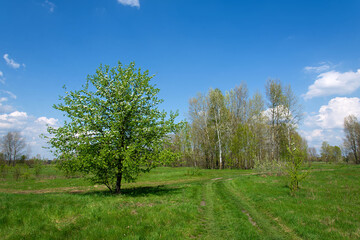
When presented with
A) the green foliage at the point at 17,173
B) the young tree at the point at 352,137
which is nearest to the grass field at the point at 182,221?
the green foliage at the point at 17,173

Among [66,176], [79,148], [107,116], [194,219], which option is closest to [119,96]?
[107,116]

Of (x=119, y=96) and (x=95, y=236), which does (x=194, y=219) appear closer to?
(x=95, y=236)

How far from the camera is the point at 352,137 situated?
230ft

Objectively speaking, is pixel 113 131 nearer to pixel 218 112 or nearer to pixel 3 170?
pixel 3 170

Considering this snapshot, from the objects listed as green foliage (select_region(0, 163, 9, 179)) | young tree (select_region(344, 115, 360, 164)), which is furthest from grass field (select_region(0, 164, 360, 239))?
young tree (select_region(344, 115, 360, 164))

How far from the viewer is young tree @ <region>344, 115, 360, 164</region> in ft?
224

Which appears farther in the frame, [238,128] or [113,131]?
[238,128]

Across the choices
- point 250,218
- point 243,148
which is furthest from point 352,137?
point 250,218

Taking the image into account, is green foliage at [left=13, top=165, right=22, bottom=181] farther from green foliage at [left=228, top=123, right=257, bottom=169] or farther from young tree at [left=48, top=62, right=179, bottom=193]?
green foliage at [left=228, top=123, right=257, bottom=169]

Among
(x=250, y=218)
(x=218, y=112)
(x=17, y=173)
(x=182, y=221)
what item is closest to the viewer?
(x=182, y=221)

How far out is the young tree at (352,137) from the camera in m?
68.3

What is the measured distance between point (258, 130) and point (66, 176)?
45.4 m

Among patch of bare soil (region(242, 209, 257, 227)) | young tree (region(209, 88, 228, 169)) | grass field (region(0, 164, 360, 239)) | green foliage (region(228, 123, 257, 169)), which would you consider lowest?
patch of bare soil (region(242, 209, 257, 227))

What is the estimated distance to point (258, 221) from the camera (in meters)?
9.05
